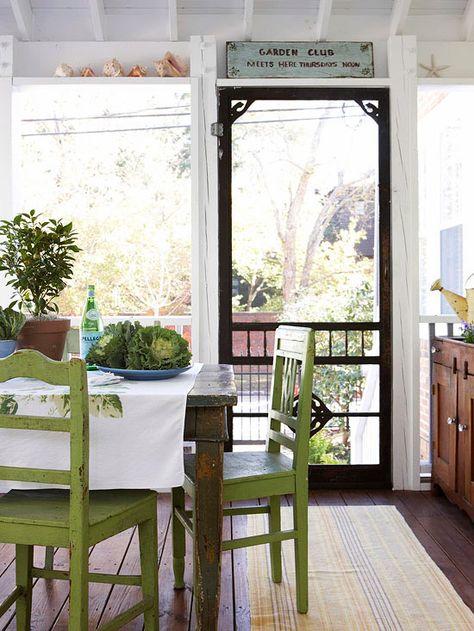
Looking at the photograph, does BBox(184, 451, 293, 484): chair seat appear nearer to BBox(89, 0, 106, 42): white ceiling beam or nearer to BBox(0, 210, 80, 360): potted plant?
BBox(0, 210, 80, 360): potted plant

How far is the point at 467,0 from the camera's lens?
3.95m

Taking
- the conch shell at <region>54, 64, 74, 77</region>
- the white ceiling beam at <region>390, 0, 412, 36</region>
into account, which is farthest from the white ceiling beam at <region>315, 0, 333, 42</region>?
the conch shell at <region>54, 64, 74, 77</region>

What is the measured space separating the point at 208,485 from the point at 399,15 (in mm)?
3047

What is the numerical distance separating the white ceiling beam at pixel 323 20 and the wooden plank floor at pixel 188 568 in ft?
8.59

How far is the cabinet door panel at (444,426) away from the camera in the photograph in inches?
138

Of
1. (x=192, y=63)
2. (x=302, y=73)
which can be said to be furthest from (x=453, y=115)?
(x=192, y=63)

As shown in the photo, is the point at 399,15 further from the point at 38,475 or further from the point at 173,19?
the point at 38,475

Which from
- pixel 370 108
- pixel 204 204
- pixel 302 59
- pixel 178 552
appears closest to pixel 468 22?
pixel 370 108

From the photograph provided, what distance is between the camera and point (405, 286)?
12.9ft

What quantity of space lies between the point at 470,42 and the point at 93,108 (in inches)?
132

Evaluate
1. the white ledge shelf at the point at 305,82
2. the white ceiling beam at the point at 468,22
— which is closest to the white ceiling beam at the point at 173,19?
the white ledge shelf at the point at 305,82

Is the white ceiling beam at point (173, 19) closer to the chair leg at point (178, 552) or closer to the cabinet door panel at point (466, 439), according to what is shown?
the cabinet door panel at point (466, 439)

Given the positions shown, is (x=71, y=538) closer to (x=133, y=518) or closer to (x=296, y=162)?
(x=133, y=518)

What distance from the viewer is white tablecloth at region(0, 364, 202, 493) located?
1857mm
